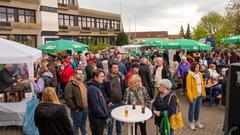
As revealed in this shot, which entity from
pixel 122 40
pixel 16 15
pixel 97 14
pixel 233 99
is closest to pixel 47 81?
pixel 233 99

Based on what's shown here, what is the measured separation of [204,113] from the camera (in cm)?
890

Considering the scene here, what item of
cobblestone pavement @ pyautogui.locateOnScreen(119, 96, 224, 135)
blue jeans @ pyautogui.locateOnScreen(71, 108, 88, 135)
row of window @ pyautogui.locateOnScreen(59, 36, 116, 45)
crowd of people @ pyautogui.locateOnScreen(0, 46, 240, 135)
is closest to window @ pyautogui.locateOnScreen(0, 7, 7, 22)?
row of window @ pyautogui.locateOnScreen(59, 36, 116, 45)

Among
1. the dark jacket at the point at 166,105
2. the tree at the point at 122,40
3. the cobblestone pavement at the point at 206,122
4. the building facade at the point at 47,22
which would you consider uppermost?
the building facade at the point at 47,22

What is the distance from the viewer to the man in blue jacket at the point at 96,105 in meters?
5.34

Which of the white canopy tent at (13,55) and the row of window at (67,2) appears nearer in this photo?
the white canopy tent at (13,55)

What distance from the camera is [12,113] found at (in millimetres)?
7227

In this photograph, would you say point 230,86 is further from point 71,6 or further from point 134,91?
point 71,6

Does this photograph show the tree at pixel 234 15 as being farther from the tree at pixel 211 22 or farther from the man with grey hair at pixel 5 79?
the tree at pixel 211 22

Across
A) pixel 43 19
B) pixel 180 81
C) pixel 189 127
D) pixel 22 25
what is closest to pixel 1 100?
pixel 189 127

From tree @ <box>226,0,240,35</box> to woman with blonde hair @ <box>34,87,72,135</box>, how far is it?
2980 centimetres

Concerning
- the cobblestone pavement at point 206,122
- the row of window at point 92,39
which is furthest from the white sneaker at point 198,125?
the row of window at point 92,39

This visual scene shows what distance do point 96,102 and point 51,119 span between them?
1311mm

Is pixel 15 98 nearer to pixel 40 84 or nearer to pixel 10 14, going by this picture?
pixel 40 84

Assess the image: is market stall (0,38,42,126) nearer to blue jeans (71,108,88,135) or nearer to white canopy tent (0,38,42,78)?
white canopy tent (0,38,42,78)
